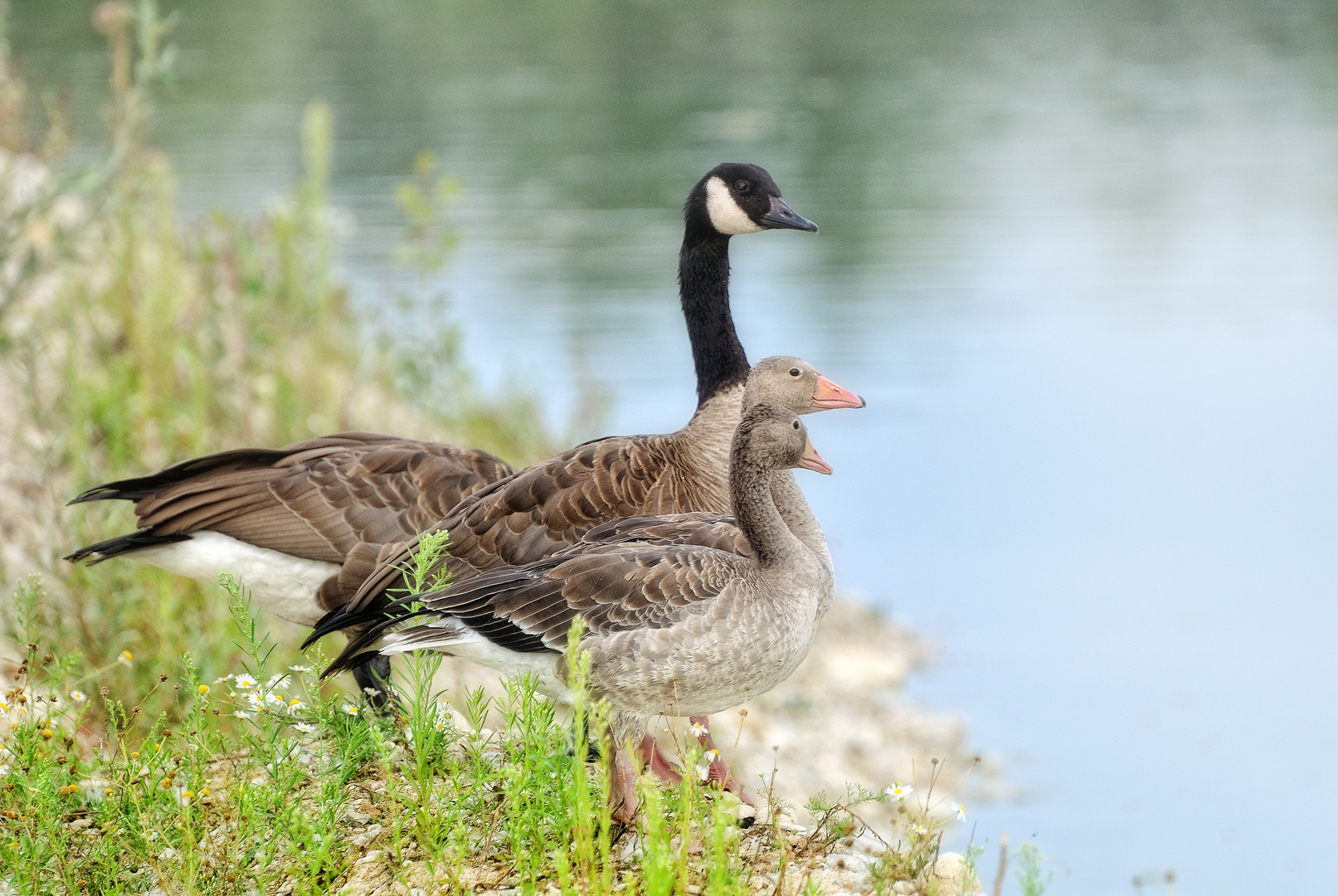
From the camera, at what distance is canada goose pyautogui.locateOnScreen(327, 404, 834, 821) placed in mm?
4254

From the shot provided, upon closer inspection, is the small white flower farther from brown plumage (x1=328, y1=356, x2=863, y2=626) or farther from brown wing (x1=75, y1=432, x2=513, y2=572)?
brown wing (x1=75, y1=432, x2=513, y2=572)

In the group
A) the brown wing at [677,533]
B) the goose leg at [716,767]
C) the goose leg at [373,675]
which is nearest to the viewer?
the goose leg at [716,767]

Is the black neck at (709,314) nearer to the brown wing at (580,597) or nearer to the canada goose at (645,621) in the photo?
the canada goose at (645,621)

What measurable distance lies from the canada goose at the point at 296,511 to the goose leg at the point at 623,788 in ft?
5.70

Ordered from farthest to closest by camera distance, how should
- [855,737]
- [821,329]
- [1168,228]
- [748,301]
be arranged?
[1168,228]
[748,301]
[821,329]
[855,737]

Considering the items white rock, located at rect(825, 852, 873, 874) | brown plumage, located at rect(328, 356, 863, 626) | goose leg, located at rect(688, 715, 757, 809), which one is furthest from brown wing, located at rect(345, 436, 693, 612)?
white rock, located at rect(825, 852, 873, 874)

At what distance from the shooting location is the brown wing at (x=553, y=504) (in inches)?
212

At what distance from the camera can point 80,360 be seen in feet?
27.7

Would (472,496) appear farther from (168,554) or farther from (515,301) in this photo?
(515,301)

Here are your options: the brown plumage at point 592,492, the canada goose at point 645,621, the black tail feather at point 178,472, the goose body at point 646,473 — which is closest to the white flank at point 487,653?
the canada goose at point 645,621

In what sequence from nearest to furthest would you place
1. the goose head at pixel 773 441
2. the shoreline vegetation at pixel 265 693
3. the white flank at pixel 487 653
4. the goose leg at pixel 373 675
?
the shoreline vegetation at pixel 265 693 < the white flank at pixel 487 653 < the goose head at pixel 773 441 < the goose leg at pixel 373 675

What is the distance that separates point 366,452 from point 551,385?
11864 mm

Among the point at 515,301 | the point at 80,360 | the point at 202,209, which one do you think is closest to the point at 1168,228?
the point at 515,301

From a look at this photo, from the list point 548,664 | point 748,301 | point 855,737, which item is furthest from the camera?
Result: point 748,301
